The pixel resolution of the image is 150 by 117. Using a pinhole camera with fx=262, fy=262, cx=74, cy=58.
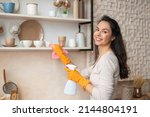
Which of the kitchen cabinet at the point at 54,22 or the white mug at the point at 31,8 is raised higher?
the white mug at the point at 31,8

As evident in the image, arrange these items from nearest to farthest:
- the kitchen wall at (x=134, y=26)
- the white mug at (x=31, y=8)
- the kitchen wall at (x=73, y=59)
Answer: the white mug at (x=31, y=8) < the kitchen wall at (x=73, y=59) < the kitchen wall at (x=134, y=26)

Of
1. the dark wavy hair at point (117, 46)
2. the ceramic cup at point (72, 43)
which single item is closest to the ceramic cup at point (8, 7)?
the ceramic cup at point (72, 43)

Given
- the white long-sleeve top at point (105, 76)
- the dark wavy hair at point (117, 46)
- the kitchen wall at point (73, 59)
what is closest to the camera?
the white long-sleeve top at point (105, 76)

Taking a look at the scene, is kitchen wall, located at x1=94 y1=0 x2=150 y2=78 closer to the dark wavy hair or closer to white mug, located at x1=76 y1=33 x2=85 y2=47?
white mug, located at x1=76 y1=33 x2=85 y2=47

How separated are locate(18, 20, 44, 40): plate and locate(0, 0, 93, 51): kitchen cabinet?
4cm

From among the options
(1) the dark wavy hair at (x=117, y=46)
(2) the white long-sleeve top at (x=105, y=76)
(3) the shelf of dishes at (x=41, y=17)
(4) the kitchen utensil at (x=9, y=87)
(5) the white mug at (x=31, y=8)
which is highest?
(5) the white mug at (x=31, y=8)

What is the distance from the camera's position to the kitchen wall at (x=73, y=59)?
2.31 m

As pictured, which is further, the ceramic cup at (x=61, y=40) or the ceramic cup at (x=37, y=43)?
the ceramic cup at (x=61, y=40)

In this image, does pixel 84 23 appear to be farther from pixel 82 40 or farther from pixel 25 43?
pixel 25 43

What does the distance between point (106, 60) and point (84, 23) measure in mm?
834

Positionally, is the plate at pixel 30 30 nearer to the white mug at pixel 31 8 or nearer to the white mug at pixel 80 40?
the white mug at pixel 31 8

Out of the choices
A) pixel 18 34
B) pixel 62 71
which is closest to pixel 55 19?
pixel 18 34

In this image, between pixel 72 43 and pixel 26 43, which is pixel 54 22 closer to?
pixel 72 43

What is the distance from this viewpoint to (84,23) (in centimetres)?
253
